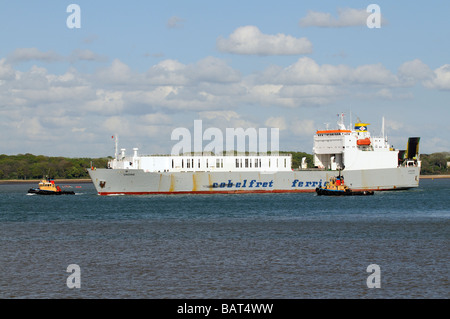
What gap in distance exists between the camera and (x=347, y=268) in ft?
88.1

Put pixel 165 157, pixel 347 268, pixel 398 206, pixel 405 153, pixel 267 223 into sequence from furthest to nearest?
pixel 405 153 → pixel 165 157 → pixel 398 206 → pixel 267 223 → pixel 347 268

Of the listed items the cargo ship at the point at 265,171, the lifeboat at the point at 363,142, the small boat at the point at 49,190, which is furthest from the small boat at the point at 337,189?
the small boat at the point at 49,190

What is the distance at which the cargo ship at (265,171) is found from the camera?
81.4 metres

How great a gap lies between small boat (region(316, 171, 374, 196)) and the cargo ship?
4.77m

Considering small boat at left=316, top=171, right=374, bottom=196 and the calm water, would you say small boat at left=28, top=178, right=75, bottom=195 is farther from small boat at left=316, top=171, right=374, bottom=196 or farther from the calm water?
the calm water

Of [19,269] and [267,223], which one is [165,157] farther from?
[19,269]

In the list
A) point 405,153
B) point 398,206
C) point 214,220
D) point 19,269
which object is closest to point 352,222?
point 214,220

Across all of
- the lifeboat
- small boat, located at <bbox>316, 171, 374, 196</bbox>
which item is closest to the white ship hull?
the lifeboat

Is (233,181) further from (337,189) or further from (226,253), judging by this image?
(226,253)

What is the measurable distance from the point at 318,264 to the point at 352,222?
66.5 ft

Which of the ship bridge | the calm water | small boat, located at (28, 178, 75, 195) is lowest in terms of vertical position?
the calm water

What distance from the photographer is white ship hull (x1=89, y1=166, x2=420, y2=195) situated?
80.6 metres

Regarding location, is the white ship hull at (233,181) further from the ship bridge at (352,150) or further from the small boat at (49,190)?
the small boat at (49,190)

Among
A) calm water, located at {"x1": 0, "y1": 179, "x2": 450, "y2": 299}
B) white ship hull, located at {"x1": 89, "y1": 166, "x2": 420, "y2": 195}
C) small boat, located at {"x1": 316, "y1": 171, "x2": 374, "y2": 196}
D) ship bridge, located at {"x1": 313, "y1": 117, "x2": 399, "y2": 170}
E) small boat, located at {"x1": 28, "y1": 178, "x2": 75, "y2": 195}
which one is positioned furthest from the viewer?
small boat, located at {"x1": 28, "y1": 178, "x2": 75, "y2": 195}
